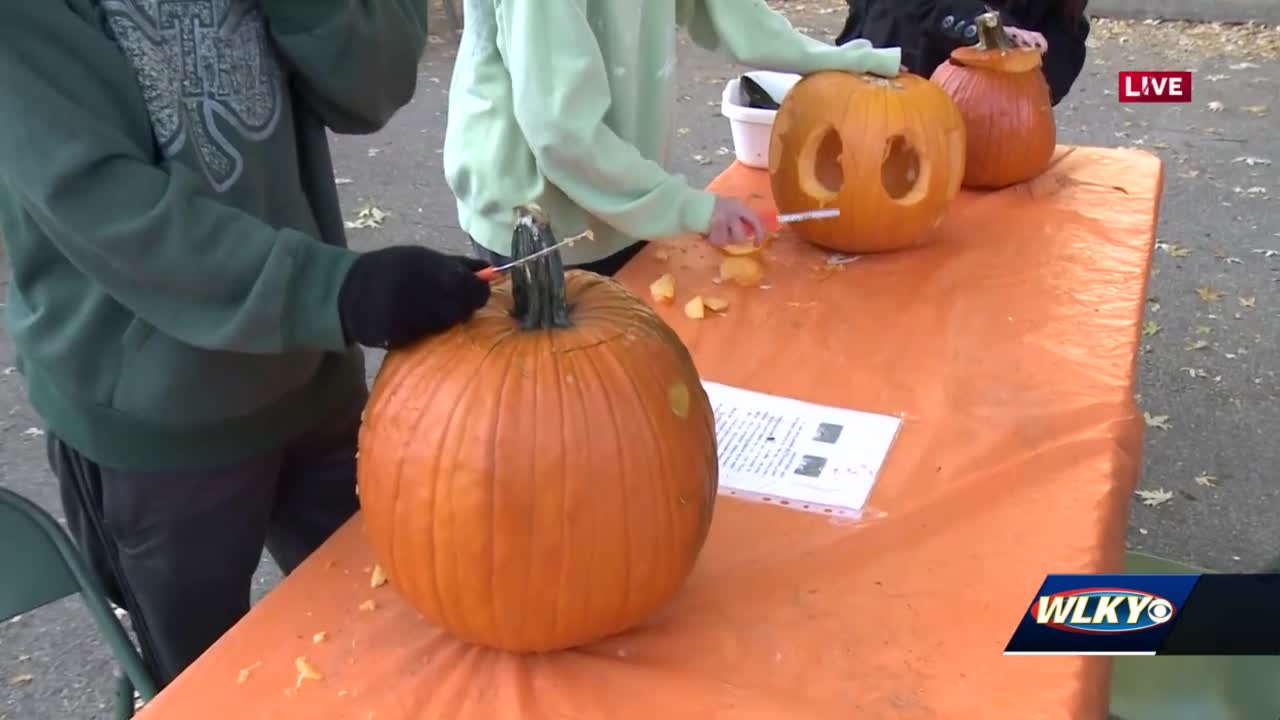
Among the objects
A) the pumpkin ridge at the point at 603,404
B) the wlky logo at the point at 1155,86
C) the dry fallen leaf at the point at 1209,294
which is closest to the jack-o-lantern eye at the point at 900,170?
the pumpkin ridge at the point at 603,404

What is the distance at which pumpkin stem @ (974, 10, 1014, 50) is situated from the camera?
2.16 m

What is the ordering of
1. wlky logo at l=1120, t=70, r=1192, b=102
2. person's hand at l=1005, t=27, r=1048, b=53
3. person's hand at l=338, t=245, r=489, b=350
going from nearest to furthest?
person's hand at l=338, t=245, r=489, b=350
person's hand at l=1005, t=27, r=1048, b=53
wlky logo at l=1120, t=70, r=1192, b=102

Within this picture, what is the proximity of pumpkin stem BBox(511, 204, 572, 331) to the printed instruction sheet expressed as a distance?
36 cm

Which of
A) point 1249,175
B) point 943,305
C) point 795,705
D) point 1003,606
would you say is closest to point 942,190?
point 943,305

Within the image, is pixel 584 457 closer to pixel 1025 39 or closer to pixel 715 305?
pixel 715 305

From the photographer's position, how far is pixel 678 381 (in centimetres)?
100

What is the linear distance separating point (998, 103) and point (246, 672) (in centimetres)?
172

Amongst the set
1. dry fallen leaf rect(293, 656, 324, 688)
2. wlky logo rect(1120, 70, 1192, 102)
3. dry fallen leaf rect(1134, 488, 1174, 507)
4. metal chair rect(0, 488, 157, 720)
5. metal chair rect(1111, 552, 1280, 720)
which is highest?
dry fallen leaf rect(293, 656, 324, 688)

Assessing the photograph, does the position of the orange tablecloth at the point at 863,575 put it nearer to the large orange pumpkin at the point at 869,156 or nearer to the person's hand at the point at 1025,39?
the large orange pumpkin at the point at 869,156

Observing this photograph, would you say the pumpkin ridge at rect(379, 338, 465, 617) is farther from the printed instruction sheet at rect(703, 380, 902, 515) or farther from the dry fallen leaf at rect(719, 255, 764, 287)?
the dry fallen leaf at rect(719, 255, 764, 287)

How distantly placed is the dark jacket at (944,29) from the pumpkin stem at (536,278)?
1805mm

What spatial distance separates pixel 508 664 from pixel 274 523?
0.59 metres

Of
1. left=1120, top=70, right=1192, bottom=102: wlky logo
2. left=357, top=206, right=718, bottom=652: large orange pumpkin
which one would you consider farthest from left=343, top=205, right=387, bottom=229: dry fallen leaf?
left=1120, top=70, right=1192, bottom=102: wlky logo

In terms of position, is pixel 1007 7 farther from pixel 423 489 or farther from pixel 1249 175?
pixel 1249 175
